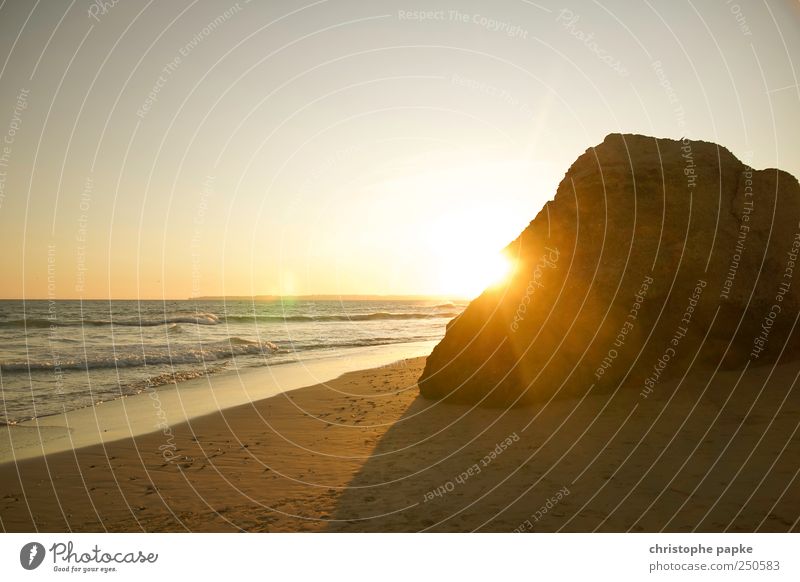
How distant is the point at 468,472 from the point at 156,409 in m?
10.8

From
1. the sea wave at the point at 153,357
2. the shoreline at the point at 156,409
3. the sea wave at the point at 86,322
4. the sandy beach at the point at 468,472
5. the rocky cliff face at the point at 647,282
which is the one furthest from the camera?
the sea wave at the point at 86,322

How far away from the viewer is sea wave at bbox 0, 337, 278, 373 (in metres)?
24.0

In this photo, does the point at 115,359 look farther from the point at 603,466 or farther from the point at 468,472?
the point at 603,466

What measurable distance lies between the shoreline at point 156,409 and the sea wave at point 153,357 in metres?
5.14

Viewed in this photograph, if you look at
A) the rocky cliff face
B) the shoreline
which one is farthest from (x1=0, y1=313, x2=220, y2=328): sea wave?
the rocky cliff face

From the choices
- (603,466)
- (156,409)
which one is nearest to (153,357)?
(156,409)

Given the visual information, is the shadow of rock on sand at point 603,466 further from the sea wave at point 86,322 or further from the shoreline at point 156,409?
the sea wave at point 86,322

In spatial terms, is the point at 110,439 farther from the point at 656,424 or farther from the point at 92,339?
the point at 92,339

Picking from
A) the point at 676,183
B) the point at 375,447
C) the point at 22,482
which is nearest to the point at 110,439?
the point at 22,482

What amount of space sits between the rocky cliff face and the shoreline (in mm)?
8270

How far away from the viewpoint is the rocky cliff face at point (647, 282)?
1150 centimetres

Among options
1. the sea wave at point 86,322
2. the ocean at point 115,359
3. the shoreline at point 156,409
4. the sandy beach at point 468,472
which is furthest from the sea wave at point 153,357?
the sea wave at point 86,322
